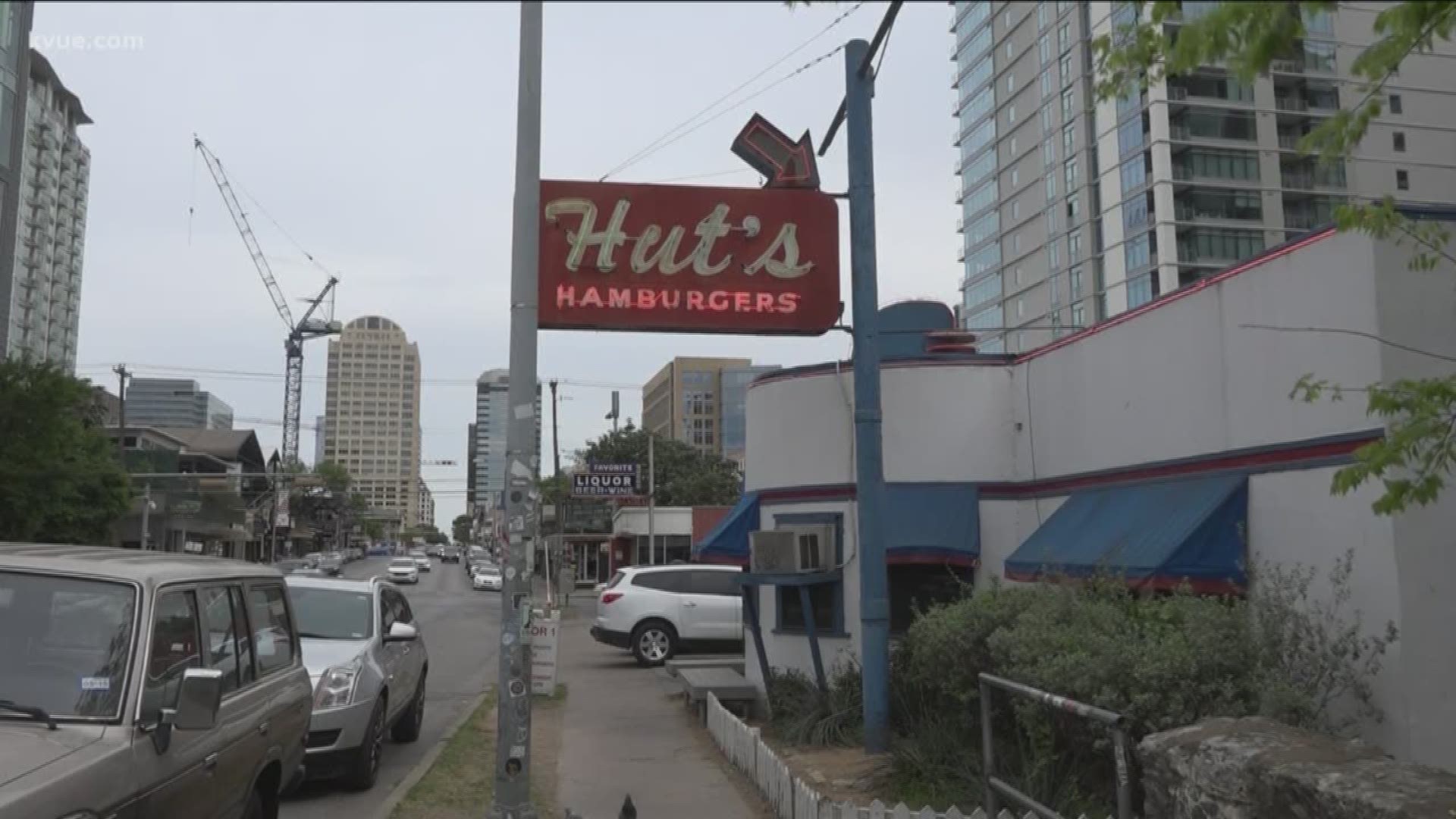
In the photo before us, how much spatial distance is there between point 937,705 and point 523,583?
412 centimetres

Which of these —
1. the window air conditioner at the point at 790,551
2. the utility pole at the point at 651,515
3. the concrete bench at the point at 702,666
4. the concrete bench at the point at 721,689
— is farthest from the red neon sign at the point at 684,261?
the utility pole at the point at 651,515

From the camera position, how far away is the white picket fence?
5.73 m

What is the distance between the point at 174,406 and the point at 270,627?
526 feet

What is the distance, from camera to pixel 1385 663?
693 cm

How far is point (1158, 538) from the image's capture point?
8391mm

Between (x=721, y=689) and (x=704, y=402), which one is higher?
(x=704, y=402)

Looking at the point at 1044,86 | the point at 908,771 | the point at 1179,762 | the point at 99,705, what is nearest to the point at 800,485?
the point at 908,771

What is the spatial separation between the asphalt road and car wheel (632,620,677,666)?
2.45 meters

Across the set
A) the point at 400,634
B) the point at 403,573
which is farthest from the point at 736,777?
the point at 403,573

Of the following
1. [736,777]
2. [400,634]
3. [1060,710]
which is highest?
[400,634]

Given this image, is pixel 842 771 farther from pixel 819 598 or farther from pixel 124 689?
pixel 124 689

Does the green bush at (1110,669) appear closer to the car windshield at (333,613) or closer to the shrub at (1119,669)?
the shrub at (1119,669)

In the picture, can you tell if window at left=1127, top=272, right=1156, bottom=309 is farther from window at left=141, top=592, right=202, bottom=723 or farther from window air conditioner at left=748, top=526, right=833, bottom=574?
window at left=141, top=592, right=202, bottom=723

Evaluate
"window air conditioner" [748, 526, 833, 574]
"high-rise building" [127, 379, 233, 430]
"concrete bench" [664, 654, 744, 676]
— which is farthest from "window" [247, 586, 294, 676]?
"high-rise building" [127, 379, 233, 430]
